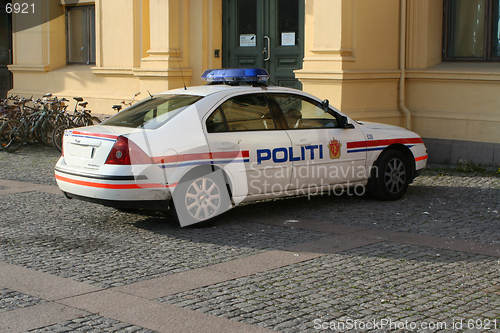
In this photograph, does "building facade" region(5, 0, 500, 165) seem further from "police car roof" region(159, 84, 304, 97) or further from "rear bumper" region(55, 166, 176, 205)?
"rear bumper" region(55, 166, 176, 205)

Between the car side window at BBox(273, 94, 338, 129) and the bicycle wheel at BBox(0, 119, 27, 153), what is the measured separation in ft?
26.4

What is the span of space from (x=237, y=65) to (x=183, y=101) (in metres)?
7.57

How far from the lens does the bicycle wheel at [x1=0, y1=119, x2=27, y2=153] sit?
13516mm

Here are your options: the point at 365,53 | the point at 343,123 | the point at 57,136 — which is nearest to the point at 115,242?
the point at 343,123

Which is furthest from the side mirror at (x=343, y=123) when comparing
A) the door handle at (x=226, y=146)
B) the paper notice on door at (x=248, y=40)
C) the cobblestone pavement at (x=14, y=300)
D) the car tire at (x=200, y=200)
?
the paper notice on door at (x=248, y=40)

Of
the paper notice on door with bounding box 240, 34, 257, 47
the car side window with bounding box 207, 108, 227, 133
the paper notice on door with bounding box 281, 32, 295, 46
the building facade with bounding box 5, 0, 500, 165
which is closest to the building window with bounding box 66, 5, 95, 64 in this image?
the building facade with bounding box 5, 0, 500, 165

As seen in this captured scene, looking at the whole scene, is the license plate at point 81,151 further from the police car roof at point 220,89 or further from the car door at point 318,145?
the car door at point 318,145

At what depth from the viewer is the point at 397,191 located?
27.6ft

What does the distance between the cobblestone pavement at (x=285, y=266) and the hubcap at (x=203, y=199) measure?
0.64ft

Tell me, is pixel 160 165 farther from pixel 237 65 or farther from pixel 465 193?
pixel 237 65

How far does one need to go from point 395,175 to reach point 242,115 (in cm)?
244

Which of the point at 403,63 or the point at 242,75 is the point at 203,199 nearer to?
the point at 242,75

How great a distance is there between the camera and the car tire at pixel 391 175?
8.16m

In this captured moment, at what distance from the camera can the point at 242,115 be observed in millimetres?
7133
